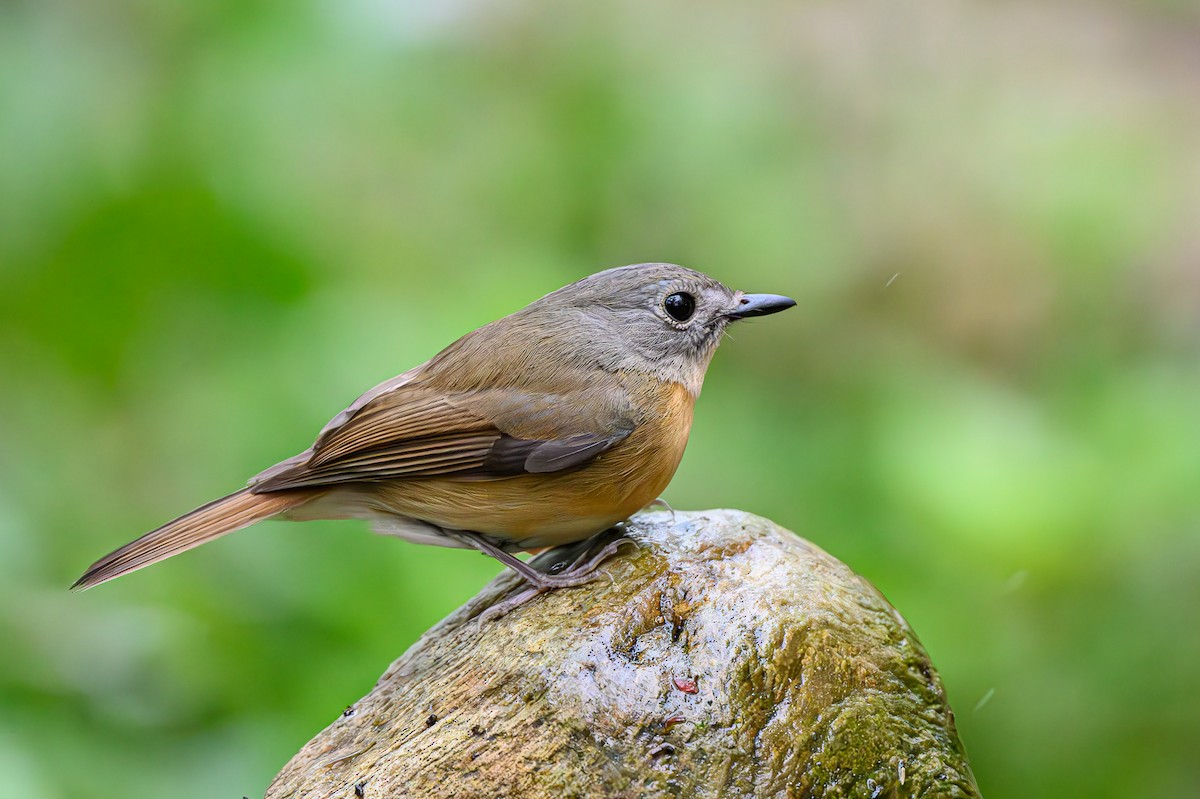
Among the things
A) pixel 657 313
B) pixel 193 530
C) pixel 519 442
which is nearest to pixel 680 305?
pixel 657 313

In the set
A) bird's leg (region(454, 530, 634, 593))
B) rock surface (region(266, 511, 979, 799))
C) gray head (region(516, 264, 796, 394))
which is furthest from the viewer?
gray head (region(516, 264, 796, 394))

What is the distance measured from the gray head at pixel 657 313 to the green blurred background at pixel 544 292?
1045 millimetres

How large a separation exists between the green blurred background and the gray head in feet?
3.43

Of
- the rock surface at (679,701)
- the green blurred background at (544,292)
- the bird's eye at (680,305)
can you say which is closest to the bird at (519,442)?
the bird's eye at (680,305)

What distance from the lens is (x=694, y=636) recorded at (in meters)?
2.89

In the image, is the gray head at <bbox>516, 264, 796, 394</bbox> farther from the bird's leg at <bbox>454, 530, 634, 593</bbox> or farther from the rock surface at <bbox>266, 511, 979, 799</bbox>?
the rock surface at <bbox>266, 511, 979, 799</bbox>

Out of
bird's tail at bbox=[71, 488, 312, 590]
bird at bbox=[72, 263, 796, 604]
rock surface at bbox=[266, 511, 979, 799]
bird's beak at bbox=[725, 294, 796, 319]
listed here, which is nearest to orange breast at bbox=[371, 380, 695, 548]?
bird at bbox=[72, 263, 796, 604]

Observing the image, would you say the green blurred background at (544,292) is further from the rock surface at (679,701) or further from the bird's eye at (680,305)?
the bird's eye at (680,305)

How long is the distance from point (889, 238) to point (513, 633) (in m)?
5.06

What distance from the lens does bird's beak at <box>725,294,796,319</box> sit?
374 cm

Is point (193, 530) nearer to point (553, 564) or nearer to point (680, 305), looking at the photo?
point (553, 564)

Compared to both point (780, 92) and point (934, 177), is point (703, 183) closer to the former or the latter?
point (780, 92)

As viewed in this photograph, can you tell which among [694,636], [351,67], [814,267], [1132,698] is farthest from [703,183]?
[694,636]

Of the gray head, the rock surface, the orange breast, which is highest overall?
the gray head
